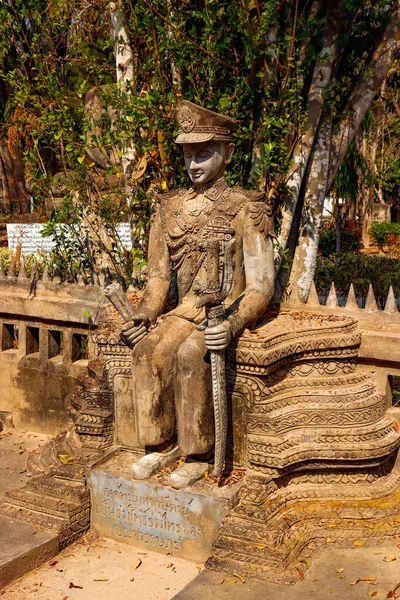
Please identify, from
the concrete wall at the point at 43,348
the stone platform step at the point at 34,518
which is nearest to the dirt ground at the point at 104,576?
the stone platform step at the point at 34,518

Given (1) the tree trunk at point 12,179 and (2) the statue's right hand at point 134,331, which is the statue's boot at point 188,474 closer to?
(2) the statue's right hand at point 134,331

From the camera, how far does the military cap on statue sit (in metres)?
5.15

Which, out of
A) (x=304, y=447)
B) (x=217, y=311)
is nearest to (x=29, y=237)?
(x=217, y=311)

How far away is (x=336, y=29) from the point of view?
649 centimetres

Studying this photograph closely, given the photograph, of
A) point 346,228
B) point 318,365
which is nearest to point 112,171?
point 318,365

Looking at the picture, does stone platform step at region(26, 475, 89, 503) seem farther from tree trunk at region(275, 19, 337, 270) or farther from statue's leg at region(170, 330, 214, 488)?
tree trunk at region(275, 19, 337, 270)

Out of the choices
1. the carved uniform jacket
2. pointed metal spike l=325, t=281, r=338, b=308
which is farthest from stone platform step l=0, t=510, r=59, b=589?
pointed metal spike l=325, t=281, r=338, b=308

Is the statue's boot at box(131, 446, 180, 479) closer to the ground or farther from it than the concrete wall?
closer to the ground

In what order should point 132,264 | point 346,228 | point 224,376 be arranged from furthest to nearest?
point 346,228, point 132,264, point 224,376

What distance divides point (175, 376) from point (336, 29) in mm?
3610

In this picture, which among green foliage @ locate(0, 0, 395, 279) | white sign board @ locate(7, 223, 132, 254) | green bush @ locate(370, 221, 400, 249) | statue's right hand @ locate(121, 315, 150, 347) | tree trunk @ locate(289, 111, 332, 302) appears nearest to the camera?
statue's right hand @ locate(121, 315, 150, 347)

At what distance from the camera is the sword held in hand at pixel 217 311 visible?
468 centimetres

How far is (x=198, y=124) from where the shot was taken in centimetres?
517

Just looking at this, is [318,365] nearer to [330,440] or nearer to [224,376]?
[330,440]
